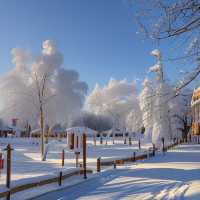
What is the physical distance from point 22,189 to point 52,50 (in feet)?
253

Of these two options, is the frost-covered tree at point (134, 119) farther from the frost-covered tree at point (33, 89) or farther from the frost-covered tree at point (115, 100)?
the frost-covered tree at point (33, 89)

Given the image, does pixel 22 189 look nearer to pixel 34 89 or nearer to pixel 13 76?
pixel 34 89

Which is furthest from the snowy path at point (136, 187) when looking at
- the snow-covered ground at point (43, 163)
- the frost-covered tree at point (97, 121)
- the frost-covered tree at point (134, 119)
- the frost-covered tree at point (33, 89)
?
the frost-covered tree at point (97, 121)

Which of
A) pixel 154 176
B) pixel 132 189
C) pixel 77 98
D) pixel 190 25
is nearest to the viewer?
pixel 190 25

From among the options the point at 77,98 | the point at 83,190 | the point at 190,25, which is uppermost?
the point at 77,98

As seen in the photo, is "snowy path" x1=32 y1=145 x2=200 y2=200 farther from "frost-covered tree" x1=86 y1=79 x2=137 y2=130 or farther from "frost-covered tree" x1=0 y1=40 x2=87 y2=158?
"frost-covered tree" x1=86 y1=79 x2=137 y2=130

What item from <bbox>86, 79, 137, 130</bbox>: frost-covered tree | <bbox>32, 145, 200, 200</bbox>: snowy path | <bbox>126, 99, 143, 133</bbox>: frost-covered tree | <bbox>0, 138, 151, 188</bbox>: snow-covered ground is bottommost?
<bbox>32, 145, 200, 200</bbox>: snowy path

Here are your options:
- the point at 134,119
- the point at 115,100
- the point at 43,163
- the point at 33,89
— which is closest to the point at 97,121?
the point at 115,100

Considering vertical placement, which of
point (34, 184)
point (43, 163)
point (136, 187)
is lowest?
point (136, 187)

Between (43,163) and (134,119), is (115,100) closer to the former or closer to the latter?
(134,119)

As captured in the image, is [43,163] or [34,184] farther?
[43,163]

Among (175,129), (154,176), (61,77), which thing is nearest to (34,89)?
(61,77)

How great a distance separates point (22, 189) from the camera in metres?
13.0

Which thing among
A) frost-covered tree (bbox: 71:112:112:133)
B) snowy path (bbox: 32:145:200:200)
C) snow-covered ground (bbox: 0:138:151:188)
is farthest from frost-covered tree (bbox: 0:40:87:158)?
snowy path (bbox: 32:145:200:200)
